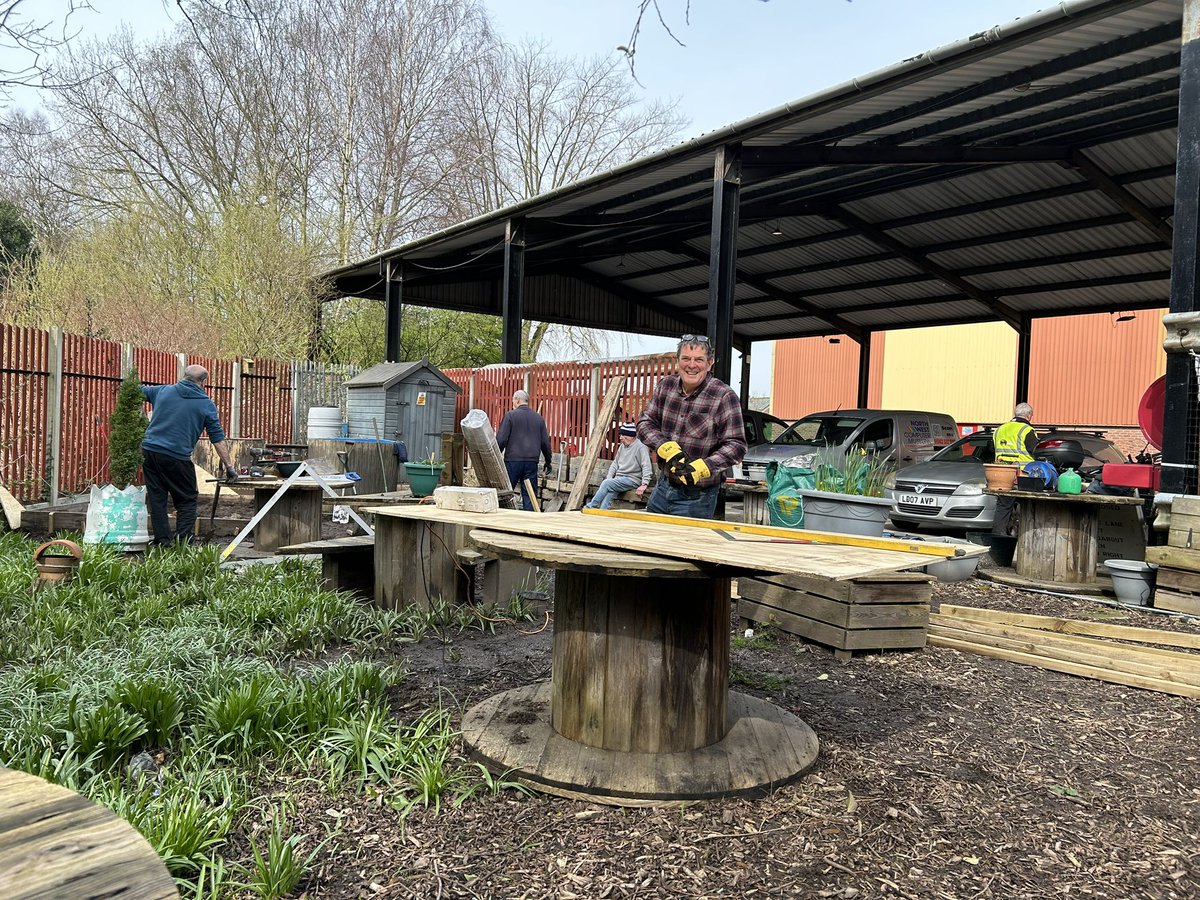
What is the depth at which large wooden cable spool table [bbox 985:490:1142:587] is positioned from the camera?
298 inches

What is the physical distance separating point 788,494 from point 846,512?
868mm

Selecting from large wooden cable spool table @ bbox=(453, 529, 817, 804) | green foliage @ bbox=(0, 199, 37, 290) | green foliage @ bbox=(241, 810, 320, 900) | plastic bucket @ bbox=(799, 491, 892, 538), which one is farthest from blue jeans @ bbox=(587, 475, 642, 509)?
green foliage @ bbox=(0, 199, 37, 290)

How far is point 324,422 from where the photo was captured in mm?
13148

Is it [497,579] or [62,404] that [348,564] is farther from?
[62,404]

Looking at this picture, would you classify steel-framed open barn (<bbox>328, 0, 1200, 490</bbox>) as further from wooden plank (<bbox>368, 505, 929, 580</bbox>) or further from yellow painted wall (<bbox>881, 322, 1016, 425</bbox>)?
yellow painted wall (<bbox>881, 322, 1016, 425</bbox>)

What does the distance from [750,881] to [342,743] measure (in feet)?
5.60

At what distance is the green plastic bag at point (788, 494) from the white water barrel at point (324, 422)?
26.0 ft

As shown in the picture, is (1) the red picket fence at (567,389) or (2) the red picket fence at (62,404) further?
(1) the red picket fence at (567,389)

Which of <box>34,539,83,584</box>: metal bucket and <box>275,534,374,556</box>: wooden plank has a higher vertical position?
<box>275,534,374,556</box>: wooden plank

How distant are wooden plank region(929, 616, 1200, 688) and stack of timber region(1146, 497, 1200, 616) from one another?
1726mm

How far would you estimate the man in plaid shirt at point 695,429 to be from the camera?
5.00m

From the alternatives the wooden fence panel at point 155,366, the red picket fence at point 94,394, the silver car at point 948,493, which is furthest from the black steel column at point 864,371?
the wooden fence panel at point 155,366

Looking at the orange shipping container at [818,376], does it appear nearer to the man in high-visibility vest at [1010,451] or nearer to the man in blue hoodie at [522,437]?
the man in high-visibility vest at [1010,451]

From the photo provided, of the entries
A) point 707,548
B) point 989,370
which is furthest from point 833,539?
point 989,370
